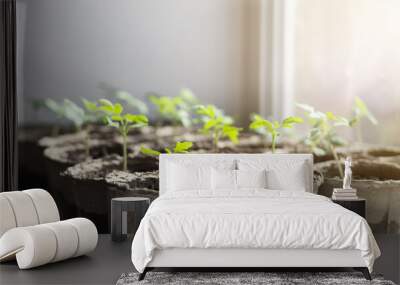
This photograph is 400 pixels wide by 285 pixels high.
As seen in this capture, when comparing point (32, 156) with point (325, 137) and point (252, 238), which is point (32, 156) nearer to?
point (325, 137)

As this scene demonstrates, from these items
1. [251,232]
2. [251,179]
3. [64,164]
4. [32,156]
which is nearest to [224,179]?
[251,179]

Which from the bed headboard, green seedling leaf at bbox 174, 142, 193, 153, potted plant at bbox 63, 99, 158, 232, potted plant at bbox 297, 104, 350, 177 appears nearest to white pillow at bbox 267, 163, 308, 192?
the bed headboard

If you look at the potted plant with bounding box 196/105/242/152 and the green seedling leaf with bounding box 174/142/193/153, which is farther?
the potted plant with bounding box 196/105/242/152

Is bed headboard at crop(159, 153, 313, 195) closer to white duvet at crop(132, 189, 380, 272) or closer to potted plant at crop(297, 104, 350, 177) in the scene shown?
potted plant at crop(297, 104, 350, 177)

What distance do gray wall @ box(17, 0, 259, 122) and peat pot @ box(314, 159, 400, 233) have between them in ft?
3.85

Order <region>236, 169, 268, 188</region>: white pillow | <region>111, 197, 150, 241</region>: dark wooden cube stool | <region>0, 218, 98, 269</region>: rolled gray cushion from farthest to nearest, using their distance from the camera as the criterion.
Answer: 1. <region>111, 197, 150, 241</region>: dark wooden cube stool
2. <region>236, 169, 268, 188</region>: white pillow
3. <region>0, 218, 98, 269</region>: rolled gray cushion

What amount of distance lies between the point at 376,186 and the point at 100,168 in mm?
3022

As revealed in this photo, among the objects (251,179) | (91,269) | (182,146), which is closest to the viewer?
(91,269)

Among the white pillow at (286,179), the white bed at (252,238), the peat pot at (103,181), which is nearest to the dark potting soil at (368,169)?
the white pillow at (286,179)

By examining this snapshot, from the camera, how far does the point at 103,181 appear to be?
23.4 ft

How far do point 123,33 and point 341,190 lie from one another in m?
2.89

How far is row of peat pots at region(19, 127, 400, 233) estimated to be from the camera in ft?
23.3

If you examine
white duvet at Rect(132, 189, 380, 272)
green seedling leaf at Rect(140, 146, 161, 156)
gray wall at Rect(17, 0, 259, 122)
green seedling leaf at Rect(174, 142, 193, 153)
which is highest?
gray wall at Rect(17, 0, 259, 122)

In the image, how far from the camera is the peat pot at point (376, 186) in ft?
23.0
